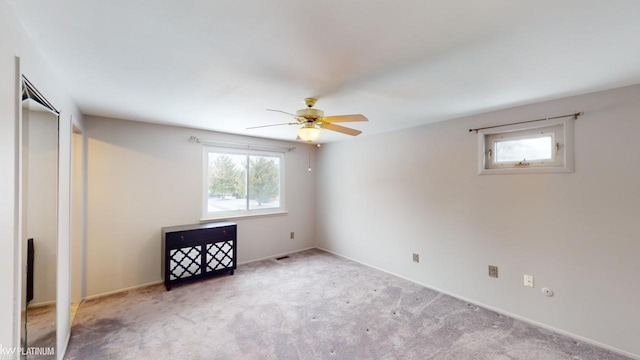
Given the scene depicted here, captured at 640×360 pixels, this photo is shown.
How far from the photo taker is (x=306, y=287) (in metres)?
3.35

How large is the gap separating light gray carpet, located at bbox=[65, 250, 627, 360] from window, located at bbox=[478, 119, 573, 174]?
162cm

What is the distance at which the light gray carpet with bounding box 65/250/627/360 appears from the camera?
2096 millimetres

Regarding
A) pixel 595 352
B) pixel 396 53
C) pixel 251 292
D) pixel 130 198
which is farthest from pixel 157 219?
pixel 595 352

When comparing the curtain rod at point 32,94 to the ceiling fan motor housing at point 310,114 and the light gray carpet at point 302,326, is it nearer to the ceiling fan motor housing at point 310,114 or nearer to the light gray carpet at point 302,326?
the ceiling fan motor housing at point 310,114

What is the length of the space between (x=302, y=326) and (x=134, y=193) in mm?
2786

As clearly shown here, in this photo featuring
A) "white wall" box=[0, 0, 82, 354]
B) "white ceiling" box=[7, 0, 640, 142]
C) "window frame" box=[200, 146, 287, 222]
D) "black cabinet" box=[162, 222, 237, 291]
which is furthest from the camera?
"window frame" box=[200, 146, 287, 222]

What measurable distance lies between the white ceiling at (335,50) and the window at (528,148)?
13.9 inches

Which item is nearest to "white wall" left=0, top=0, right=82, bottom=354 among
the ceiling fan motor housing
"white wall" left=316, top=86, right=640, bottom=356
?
the ceiling fan motor housing

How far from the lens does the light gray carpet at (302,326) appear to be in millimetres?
2096

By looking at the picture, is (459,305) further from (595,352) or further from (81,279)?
(81,279)

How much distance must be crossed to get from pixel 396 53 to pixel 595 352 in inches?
117

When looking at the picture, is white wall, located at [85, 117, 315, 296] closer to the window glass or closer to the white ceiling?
the white ceiling

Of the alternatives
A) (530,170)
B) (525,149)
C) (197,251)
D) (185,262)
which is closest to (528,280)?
(530,170)

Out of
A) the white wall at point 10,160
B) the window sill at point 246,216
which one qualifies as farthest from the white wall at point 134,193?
the white wall at point 10,160
